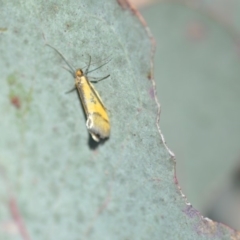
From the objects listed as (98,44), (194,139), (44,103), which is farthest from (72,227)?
(194,139)

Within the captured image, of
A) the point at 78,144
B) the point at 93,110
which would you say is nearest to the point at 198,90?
the point at 93,110

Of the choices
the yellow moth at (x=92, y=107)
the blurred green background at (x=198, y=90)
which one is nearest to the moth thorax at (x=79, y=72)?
the yellow moth at (x=92, y=107)

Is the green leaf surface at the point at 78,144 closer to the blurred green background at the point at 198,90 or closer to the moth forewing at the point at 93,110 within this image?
the moth forewing at the point at 93,110

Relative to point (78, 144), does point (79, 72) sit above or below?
above

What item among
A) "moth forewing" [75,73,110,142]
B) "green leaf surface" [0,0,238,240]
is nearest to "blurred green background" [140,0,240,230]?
"moth forewing" [75,73,110,142]

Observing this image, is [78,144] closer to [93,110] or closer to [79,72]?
[93,110]

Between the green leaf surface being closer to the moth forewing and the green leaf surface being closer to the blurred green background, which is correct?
the moth forewing
